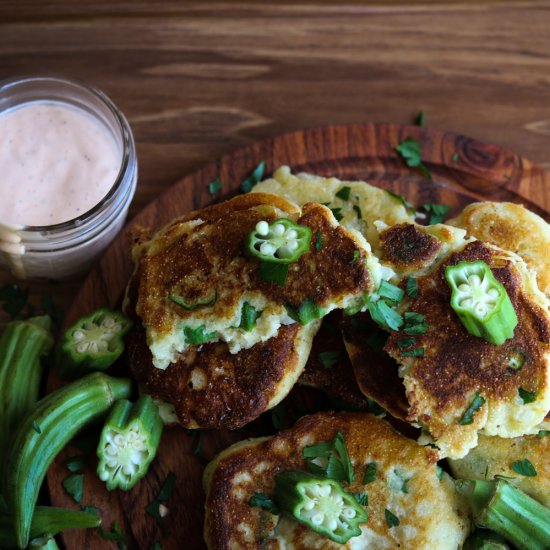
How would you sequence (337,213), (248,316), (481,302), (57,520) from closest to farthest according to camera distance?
(481,302) < (248,316) < (57,520) < (337,213)

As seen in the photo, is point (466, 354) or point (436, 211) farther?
point (436, 211)

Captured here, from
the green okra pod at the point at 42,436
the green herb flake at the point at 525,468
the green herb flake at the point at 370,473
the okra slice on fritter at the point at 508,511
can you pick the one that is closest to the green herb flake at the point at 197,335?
the green okra pod at the point at 42,436

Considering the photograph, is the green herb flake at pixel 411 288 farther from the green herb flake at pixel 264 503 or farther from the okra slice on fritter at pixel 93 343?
the okra slice on fritter at pixel 93 343

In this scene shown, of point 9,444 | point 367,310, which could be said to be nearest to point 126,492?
point 9,444

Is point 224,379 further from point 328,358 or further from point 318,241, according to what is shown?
point 318,241

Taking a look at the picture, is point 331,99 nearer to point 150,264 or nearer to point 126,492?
point 150,264

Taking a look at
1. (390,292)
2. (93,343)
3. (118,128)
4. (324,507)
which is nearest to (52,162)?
(118,128)

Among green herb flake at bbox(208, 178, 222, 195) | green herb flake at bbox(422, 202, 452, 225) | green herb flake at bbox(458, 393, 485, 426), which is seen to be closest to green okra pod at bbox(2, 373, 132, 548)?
green herb flake at bbox(208, 178, 222, 195)
